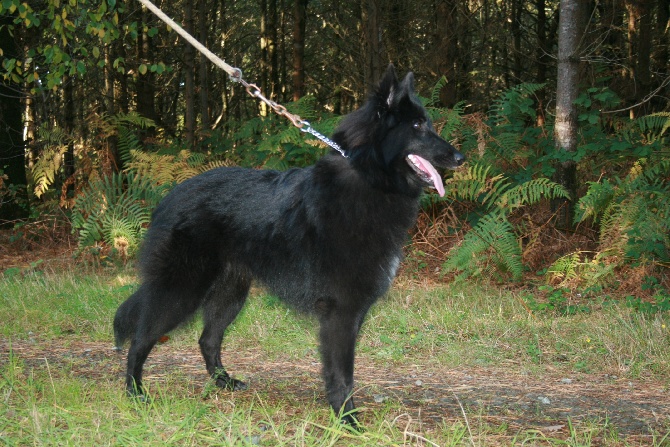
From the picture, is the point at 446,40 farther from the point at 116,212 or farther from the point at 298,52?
the point at 116,212

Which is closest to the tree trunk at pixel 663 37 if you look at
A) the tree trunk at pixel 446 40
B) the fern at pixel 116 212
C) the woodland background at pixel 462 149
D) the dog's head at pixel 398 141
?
the woodland background at pixel 462 149

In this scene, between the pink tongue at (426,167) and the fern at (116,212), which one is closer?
the pink tongue at (426,167)

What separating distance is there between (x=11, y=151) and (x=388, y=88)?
28.2ft

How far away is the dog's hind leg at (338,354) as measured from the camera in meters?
3.46

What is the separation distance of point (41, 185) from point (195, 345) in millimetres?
5333

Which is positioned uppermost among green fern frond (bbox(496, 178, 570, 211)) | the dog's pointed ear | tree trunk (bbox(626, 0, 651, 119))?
tree trunk (bbox(626, 0, 651, 119))

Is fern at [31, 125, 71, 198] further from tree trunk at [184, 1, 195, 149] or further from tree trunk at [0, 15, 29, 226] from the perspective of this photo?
tree trunk at [184, 1, 195, 149]

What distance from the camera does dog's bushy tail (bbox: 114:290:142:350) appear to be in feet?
13.1

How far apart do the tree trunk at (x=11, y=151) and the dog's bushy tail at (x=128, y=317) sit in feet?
21.9

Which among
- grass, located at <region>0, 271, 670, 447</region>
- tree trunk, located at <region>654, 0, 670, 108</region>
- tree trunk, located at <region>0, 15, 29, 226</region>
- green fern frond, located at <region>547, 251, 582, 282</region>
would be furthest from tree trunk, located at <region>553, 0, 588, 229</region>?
tree trunk, located at <region>0, 15, 29, 226</region>

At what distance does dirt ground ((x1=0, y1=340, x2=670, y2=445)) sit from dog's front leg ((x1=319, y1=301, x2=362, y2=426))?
0.13 m

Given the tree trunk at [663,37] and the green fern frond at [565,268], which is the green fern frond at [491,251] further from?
the tree trunk at [663,37]

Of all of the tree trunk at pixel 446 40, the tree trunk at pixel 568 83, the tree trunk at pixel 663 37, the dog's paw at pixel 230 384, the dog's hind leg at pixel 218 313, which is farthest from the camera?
the tree trunk at pixel 663 37

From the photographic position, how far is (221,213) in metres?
3.88
